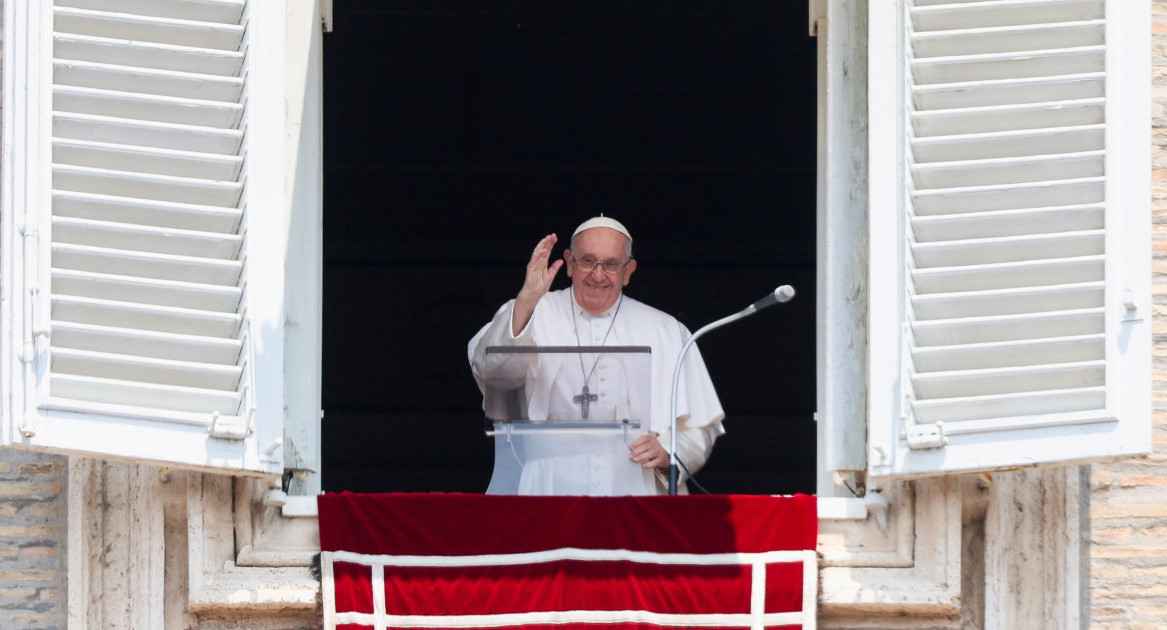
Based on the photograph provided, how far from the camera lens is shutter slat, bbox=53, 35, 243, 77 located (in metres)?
5.82

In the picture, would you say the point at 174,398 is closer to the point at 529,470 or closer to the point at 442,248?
the point at 529,470

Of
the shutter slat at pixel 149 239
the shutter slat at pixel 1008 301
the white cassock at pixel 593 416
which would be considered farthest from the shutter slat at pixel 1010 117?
the shutter slat at pixel 149 239

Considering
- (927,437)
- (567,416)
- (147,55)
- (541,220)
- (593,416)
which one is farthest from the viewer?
(541,220)

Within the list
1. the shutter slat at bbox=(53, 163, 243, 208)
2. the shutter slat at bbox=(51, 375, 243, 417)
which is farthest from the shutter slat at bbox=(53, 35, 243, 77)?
the shutter slat at bbox=(51, 375, 243, 417)

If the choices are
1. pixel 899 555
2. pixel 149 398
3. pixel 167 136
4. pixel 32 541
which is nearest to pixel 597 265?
pixel 899 555

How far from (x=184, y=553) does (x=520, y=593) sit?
2.82 feet

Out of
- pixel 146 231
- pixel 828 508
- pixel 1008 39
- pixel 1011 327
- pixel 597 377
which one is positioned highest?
pixel 1008 39

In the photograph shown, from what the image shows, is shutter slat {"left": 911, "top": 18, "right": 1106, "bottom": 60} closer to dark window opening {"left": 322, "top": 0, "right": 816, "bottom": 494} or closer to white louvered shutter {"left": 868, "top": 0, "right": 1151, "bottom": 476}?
white louvered shutter {"left": 868, "top": 0, "right": 1151, "bottom": 476}

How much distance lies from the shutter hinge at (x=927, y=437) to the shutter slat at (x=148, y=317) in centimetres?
166

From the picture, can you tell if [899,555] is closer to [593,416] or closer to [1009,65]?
[593,416]

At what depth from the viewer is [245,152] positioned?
230 inches

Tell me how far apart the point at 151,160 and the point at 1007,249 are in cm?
212

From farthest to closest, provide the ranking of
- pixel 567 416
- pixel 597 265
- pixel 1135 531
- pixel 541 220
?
pixel 541 220
pixel 597 265
pixel 567 416
pixel 1135 531

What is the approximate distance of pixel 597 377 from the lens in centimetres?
633
